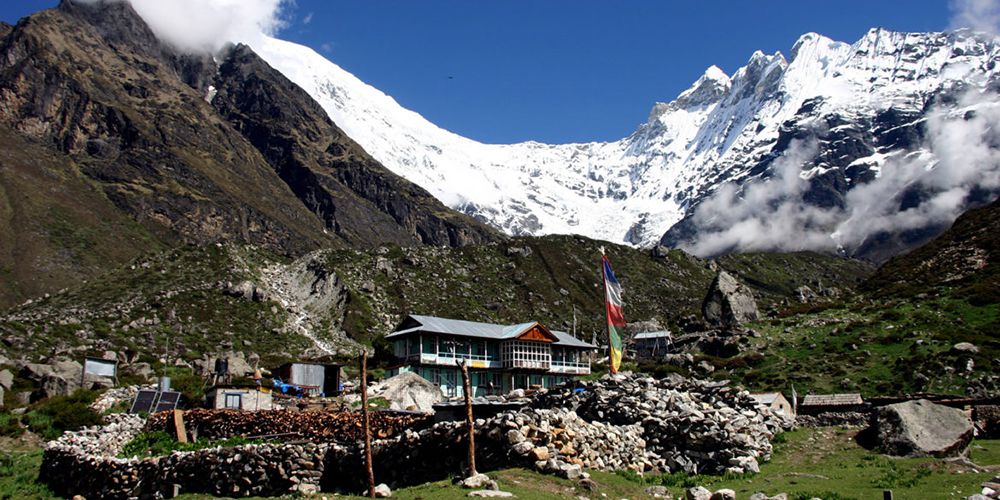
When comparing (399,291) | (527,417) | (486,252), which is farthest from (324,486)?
(486,252)

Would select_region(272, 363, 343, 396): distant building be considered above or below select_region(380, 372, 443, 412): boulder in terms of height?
above

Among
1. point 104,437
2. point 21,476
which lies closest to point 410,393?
point 104,437

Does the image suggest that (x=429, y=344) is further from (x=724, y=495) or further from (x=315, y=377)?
(x=724, y=495)

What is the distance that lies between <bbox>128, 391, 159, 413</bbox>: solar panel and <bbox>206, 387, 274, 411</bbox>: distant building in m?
2.83

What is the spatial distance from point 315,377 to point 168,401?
11079 mm

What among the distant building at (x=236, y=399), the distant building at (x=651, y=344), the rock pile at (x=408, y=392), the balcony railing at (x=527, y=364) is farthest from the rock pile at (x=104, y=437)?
the distant building at (x=651, y=344)

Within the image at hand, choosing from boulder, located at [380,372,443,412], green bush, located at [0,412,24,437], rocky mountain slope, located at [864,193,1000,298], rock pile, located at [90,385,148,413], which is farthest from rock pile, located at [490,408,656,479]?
rocky mountain slope, located at [864,193,1000,298]

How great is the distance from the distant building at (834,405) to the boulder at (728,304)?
6004 cm

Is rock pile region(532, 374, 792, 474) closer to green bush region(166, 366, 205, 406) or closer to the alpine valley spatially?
the alpine valley

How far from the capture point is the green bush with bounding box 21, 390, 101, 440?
35.2 meters

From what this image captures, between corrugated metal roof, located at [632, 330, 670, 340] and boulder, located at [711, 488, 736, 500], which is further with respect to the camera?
corrugated metal roof, located at [632, 330, 670, 340]

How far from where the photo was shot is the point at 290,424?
2830 centimetres

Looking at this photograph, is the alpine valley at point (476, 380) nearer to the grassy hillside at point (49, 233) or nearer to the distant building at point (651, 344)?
the distant building at point (651, 344)

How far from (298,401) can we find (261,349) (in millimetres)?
43544
